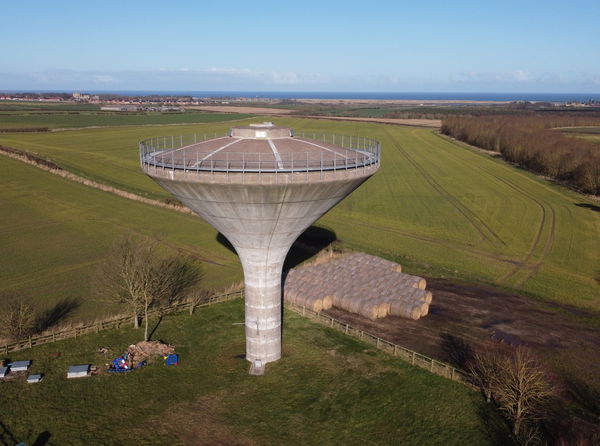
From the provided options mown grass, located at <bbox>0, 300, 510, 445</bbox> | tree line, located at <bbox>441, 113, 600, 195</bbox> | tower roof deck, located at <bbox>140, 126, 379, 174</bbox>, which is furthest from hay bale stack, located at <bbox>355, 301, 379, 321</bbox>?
tree line, located at <bbox>441, 113, 600, 195</bbox>

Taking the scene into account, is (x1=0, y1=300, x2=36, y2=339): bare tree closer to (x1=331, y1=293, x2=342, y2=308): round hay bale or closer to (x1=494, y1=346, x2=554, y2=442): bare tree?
(x1=331, y1=293, x2=342, y2=308): round hay bale

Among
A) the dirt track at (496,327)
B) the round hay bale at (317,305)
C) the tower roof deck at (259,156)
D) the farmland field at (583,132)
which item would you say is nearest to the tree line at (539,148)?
the farmland field at (583,132)

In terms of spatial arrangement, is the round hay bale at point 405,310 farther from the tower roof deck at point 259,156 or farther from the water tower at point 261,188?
the tower roof deck at point 259,156

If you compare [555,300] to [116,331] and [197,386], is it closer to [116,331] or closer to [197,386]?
[197,386]

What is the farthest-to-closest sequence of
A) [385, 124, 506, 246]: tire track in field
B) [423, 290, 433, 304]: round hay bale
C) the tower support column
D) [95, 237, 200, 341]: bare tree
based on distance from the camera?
[385, 124, 506, 246]: tire track in field, [423, 290, 433, 304]: round hay bale, [95, 237, 200, 341]: bare tree, the tower support column

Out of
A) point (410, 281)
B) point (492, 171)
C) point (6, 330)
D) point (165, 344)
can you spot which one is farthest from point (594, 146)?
point (6, 330)

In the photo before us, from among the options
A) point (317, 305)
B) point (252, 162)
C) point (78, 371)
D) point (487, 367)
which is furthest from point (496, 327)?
point (78, 371)
